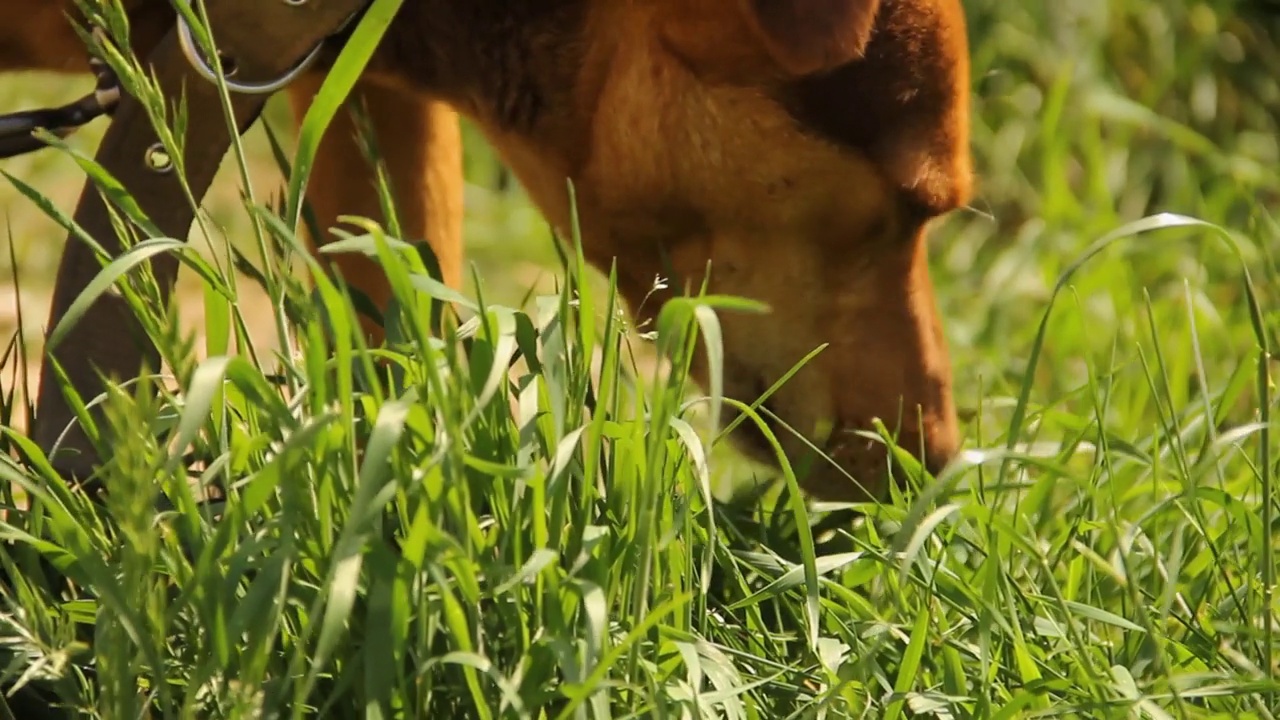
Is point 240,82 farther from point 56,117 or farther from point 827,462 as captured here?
point 827,462

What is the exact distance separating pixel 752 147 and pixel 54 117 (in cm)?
76

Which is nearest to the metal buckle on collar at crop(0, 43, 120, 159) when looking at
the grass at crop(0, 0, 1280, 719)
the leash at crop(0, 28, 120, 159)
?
the leash at crop(0, 28, 120, 159)

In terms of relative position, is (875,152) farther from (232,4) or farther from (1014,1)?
(1014,1)

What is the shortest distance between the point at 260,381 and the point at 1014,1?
2.87 meters

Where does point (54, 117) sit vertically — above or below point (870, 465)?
above

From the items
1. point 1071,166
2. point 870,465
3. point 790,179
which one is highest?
point 790,179

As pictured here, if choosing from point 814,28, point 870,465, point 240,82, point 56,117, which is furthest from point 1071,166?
point 56,117

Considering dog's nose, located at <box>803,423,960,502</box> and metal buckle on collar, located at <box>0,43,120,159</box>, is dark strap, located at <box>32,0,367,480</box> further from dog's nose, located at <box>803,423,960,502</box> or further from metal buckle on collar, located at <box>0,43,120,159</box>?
dog's nose, located at <box>803,423,960,502</box>

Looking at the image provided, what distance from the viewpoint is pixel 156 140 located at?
1502 mm

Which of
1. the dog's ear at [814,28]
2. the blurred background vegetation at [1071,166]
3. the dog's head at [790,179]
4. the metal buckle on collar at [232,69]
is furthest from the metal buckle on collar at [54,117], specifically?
the blurred background vegetation at [1071,166]

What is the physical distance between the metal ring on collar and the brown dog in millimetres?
207

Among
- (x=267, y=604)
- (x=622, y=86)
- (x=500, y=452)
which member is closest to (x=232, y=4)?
(x=622, y=86)

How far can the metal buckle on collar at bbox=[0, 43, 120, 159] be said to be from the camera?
4.78 ft

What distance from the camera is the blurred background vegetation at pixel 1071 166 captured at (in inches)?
116
